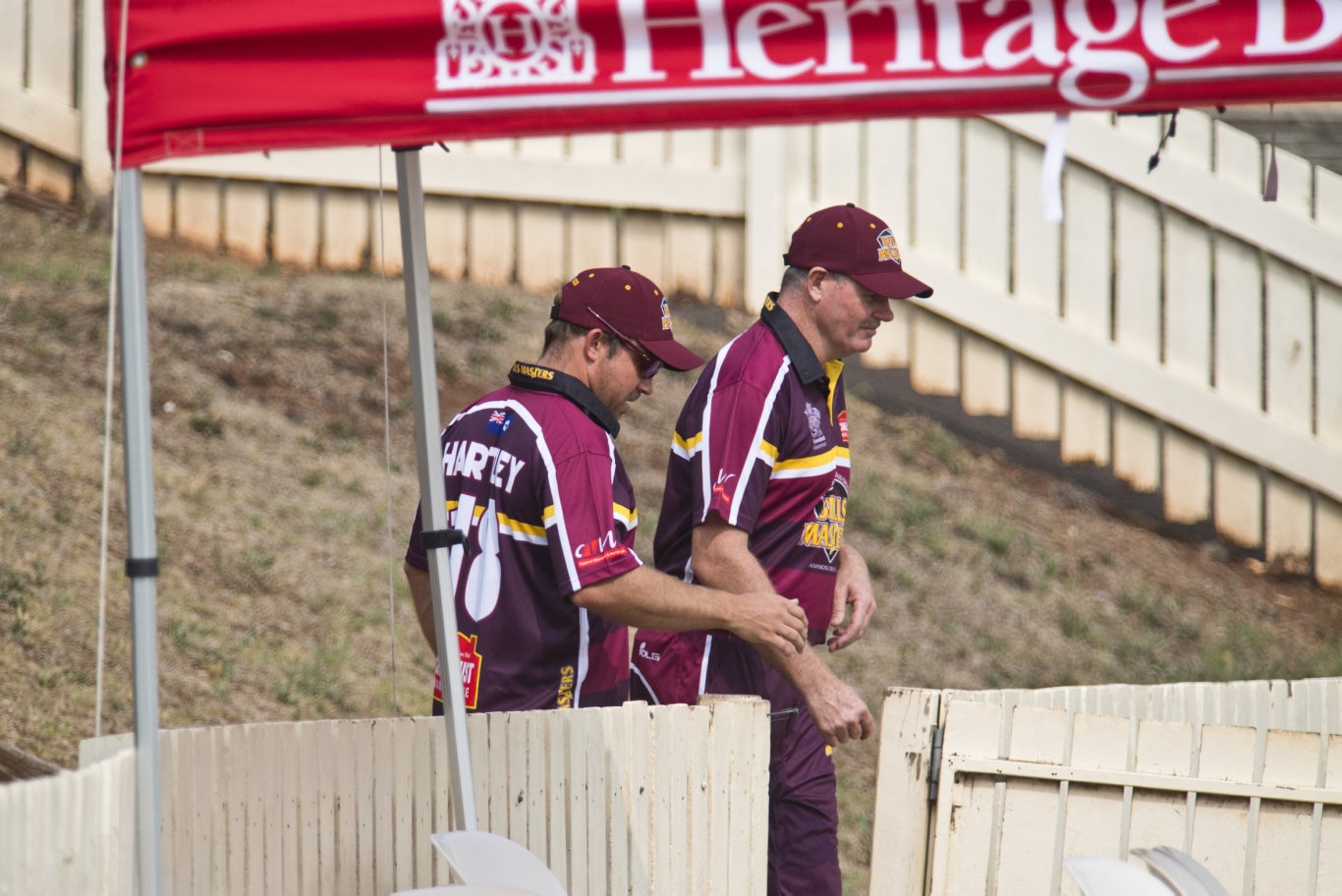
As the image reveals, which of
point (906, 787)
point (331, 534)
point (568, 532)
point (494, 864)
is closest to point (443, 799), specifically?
point (494, 864)

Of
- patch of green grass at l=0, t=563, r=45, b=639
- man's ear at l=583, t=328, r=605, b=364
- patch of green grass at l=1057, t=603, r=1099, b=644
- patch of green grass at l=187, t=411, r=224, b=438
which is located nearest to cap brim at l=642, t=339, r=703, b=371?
man's ear at l=583, t=328, r=605, b=364

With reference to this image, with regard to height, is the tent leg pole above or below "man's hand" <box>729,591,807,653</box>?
above

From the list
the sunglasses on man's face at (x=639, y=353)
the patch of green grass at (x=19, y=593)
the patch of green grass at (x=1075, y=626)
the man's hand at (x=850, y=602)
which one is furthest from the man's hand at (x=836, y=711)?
the patch of green grass at (x=1075, y=626)

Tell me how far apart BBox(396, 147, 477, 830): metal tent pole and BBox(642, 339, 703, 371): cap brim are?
67cm

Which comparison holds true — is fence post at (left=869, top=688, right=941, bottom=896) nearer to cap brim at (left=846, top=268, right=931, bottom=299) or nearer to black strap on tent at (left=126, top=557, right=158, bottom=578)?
cap brim at (left=846, top=268, right=931, bottom=299)

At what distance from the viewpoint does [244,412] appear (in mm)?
7910

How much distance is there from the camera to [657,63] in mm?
2633

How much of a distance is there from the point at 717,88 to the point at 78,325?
254 inches

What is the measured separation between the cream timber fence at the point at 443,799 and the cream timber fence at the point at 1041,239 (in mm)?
5656

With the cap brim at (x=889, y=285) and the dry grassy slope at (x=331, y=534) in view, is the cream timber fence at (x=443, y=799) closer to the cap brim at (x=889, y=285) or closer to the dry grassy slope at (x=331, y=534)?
the cap brim at (x=889, y=285)

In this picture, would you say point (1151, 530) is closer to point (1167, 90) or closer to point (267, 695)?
point (267, 695)

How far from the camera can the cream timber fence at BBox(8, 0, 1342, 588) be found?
28.7 ft

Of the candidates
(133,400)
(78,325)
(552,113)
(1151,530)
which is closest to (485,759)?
(133,400)

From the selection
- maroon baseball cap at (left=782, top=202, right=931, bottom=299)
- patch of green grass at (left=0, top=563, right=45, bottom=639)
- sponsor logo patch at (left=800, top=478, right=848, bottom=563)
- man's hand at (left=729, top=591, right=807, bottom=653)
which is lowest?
patch of green grass at (left=0, top=563, right=45, bottom=639)
